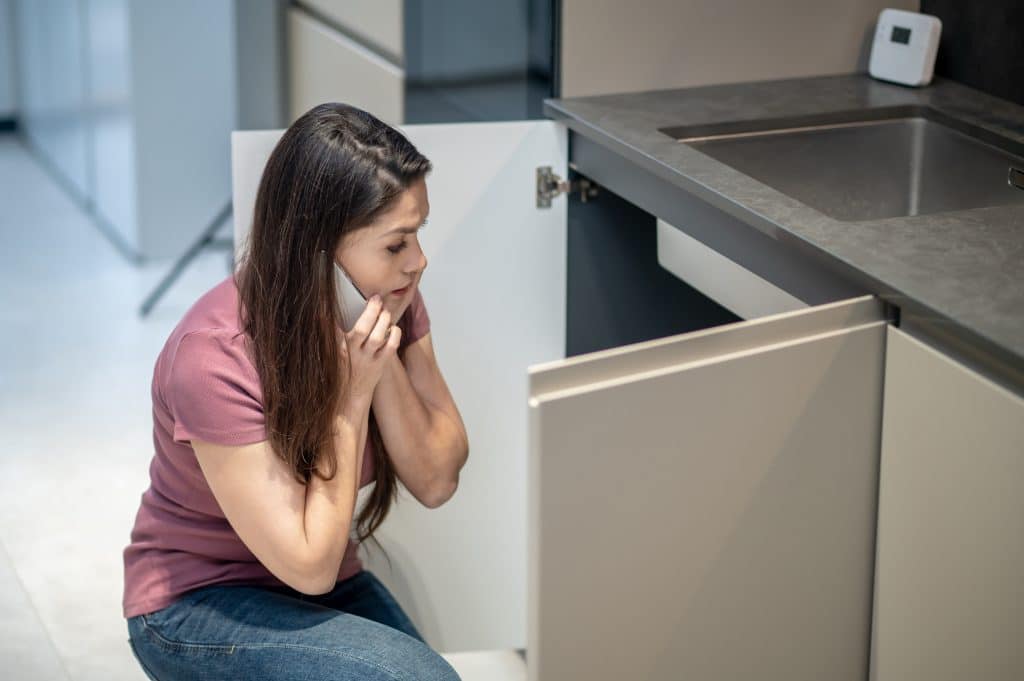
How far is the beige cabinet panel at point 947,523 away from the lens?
1.26 m

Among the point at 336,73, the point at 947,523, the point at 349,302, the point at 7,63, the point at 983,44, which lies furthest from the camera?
the point at 7,63

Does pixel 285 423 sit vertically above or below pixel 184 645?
above

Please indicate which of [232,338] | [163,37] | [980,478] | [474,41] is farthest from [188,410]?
[163,37]

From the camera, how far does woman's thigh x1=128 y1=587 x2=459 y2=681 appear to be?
1498 millimetres

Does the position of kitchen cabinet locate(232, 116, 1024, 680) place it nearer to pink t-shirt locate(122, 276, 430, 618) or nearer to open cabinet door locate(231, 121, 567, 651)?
pink t-shirt locate(122, 276, 430, 618)

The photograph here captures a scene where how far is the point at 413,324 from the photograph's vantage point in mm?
1736

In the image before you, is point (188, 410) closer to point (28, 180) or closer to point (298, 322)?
point (298, 322)

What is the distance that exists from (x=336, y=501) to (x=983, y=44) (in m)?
1.19

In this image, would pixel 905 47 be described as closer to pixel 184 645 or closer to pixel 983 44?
pixel 983 44

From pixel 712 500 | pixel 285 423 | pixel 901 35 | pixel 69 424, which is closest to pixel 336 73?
pixel 69 424

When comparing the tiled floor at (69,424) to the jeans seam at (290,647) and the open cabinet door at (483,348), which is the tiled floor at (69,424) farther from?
the jeans seam at (290,647)

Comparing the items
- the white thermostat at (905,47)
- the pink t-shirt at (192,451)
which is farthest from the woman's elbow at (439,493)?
the white thermostat at (905,47)

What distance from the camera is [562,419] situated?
125cm

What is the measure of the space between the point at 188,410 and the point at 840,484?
2.10 feet
